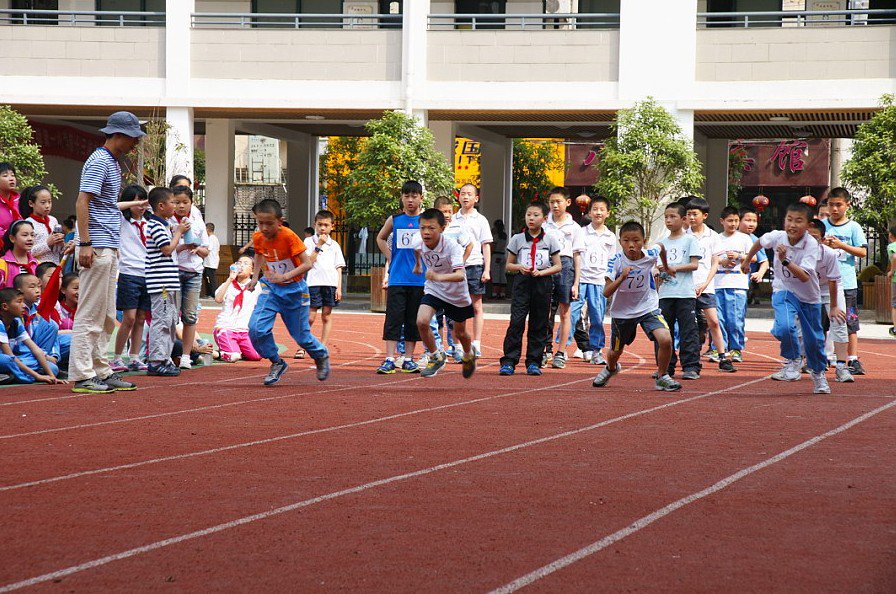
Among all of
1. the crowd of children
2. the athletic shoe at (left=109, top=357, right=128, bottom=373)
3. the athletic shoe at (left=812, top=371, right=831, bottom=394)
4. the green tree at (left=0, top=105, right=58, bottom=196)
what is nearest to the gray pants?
the crowd of children

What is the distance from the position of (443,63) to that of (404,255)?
15.6 metres

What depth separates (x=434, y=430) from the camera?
328 inches

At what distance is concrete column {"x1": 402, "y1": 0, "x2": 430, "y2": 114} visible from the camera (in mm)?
26953

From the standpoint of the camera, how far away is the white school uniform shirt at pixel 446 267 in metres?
11.4

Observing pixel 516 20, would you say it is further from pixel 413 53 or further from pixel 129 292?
pixel 129 292

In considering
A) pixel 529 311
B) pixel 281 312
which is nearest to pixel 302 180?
pixel 529 311

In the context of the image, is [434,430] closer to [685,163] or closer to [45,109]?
[685,163]

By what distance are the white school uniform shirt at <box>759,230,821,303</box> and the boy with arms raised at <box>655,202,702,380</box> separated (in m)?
1.04

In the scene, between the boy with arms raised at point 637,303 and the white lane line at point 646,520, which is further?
the boy with arms raised at point 637,303

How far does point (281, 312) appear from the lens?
1105 centimetres

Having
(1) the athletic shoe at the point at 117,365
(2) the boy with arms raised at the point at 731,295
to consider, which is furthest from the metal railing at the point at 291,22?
(1) the athletic shoe at the point at 117,365

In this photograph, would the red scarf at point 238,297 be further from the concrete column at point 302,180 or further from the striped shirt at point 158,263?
the concrete column at point 302,180

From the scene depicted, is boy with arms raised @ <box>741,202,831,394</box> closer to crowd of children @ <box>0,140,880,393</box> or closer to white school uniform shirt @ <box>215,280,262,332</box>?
crowd of children @ <box>0,140,880,393</box>

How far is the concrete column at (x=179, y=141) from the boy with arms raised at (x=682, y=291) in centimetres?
1719
